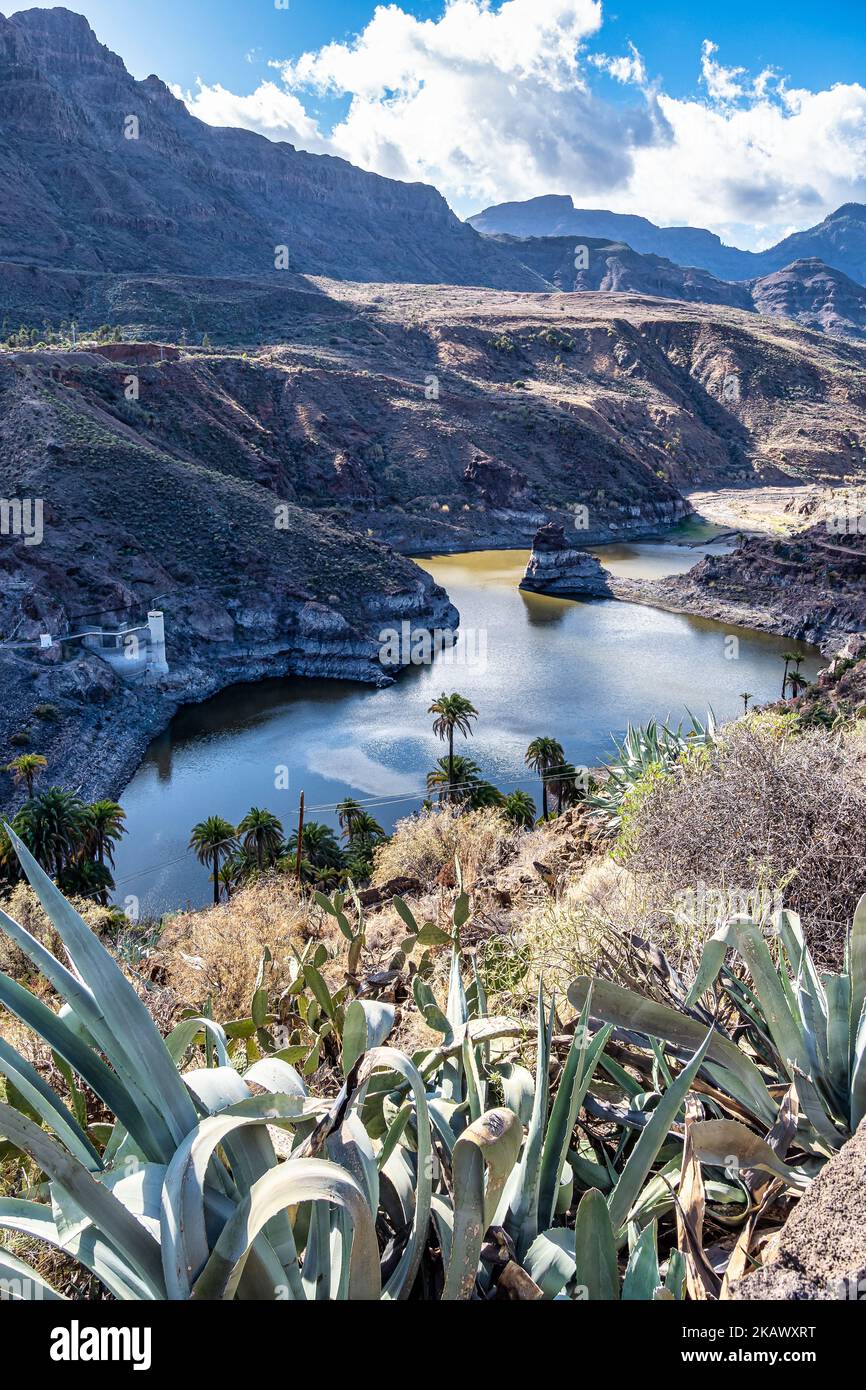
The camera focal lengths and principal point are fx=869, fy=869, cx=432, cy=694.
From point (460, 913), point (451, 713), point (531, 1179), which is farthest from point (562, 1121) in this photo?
point (451, 713)

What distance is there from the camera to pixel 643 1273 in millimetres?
1847

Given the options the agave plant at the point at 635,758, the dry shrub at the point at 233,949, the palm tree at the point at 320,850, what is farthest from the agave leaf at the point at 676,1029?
the palm tree at the point at 320,850

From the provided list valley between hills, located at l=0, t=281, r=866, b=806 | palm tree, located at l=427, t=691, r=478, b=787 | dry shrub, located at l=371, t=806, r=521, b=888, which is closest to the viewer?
dry shrub, located at l=371, t=806, r=521, b=888

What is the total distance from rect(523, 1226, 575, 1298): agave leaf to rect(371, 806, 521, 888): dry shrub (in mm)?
8457

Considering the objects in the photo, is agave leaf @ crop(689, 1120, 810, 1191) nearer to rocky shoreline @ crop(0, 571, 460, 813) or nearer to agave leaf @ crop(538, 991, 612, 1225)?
agave leaf @ crop(538, 991, 612, 1225)

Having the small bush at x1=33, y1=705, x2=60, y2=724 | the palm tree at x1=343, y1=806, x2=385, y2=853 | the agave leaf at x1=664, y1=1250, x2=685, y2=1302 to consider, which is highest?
the agave leaf at x1=664, y1=1250, x2=685, y2=1302

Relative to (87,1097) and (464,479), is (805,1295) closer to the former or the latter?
(87,1097)

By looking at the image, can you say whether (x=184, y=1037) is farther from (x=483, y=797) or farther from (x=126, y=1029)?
(x=483, y=797)

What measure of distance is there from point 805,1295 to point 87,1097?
3.17 m

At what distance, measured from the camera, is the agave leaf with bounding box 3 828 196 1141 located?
6.30 ft

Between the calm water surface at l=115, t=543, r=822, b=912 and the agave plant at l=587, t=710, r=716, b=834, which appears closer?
the agave plant at l=587, t=710, r=716, b=834

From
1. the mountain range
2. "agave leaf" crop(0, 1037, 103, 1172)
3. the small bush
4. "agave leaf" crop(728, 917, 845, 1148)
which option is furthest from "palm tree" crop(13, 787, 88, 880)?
the mountain range

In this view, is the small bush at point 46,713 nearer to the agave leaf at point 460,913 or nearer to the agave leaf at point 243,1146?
the agave leaf at point 460,913

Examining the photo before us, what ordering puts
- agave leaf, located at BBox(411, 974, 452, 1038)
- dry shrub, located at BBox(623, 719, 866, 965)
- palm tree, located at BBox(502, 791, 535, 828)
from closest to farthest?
agave leaf, located at BBox(411, 974, 452, 1038) → dry shrub, located at BBox(623, 719, 866, 965) → palm tree, located at BBox(502, 791, 535, 828)
